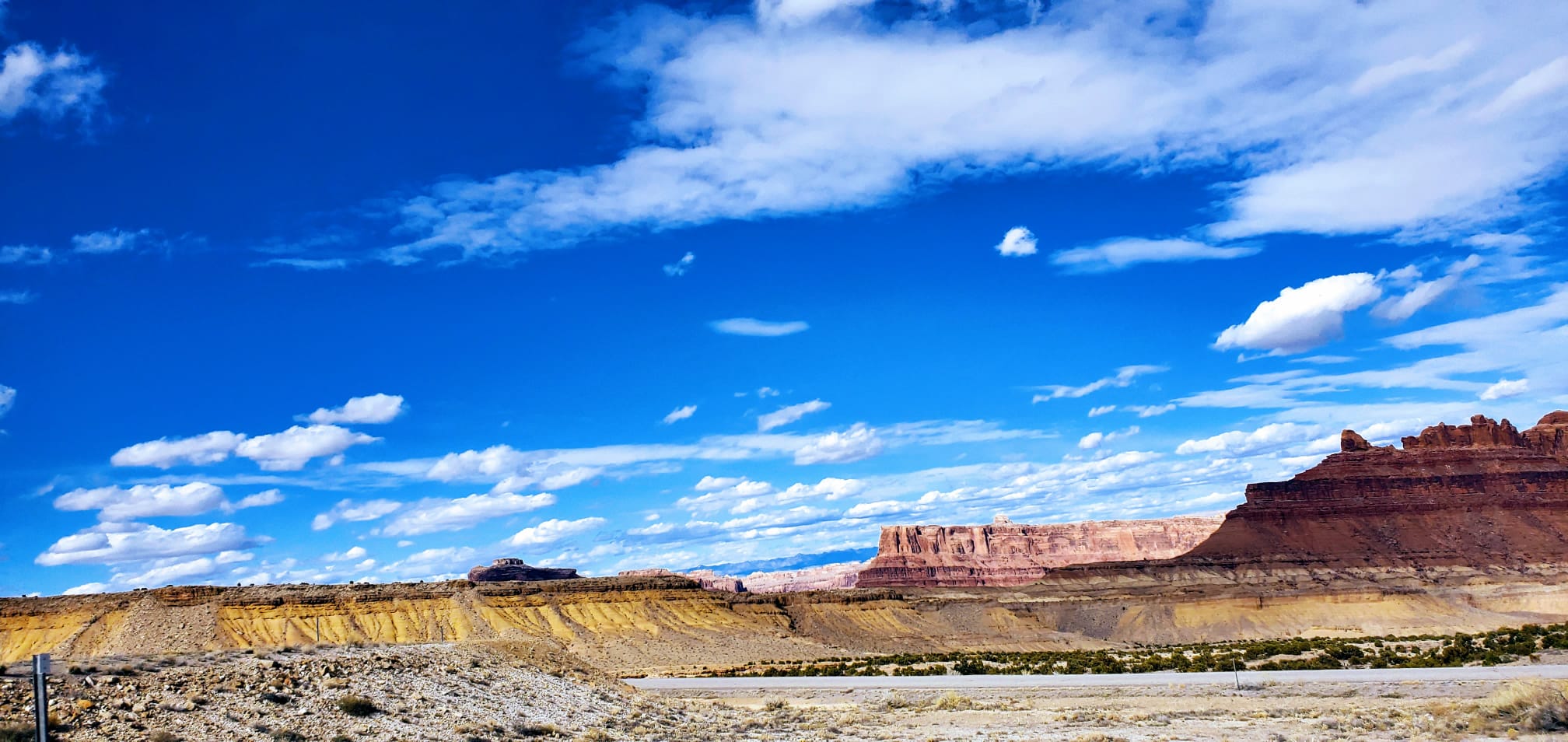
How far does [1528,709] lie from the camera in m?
28.0

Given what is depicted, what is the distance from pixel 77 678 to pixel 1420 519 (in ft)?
597

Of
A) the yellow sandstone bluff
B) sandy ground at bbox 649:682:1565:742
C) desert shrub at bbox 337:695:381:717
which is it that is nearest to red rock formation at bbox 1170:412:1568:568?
the yellow sandstone bluff

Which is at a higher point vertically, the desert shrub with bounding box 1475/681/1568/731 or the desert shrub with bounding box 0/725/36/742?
the desert shrub with bounding box 0/725/36/742

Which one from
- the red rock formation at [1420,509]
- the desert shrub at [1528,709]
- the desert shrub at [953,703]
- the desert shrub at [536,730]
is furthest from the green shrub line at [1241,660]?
the red rock formation at [1420,509]

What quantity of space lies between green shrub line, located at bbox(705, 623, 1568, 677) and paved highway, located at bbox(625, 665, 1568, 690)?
504cm

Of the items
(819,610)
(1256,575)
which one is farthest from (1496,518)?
(819,610)

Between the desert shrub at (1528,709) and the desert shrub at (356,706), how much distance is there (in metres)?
29.2

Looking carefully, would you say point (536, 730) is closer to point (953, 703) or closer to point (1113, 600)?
point (953, 703)

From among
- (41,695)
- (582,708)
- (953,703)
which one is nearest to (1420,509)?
(953,703)

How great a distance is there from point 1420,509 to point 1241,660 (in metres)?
122

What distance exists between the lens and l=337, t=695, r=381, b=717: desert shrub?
2470 cm

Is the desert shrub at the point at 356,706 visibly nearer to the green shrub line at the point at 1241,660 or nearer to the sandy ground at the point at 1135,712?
the sandy ground at the point at 1135,712

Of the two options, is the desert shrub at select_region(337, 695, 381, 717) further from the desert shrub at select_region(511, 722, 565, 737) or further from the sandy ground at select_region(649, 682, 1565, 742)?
the sandy ground at select_region(649, 682, 1565, 742)

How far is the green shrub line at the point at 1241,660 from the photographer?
5716cm
